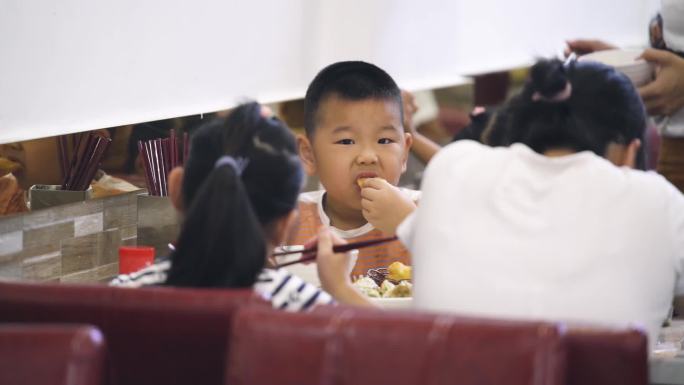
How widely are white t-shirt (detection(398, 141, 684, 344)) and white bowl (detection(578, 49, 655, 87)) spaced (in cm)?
136

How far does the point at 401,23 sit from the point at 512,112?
276cm

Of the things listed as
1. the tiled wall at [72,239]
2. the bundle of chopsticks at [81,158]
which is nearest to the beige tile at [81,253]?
the tiled wall at [72,239]

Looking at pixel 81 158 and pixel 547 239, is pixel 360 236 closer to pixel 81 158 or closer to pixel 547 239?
pixel 81 158

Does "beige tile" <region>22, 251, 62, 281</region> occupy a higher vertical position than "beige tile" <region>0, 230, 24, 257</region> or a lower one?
lower

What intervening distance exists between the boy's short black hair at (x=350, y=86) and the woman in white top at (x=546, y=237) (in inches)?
46.2

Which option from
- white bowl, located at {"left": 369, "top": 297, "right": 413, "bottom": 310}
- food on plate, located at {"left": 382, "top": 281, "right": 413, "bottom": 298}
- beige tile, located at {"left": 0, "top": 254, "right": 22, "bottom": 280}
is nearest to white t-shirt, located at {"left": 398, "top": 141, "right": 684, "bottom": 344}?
white bowl, located at {"left": 369, "top": 297, "right": 413, "bottom": 310}

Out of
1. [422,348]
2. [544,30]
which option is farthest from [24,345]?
[544,30]

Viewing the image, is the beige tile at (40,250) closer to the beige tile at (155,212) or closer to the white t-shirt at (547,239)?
the beige tile at (155,212)

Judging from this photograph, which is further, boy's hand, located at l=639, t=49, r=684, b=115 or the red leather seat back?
boy's hand, located at l=639, t=49, r=684, b=115

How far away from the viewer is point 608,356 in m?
1.37

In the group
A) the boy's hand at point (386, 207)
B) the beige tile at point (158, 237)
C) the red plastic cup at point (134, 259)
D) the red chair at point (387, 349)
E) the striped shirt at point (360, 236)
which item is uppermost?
the red chair at point (387, 349)

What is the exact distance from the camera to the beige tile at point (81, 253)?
2475 mm

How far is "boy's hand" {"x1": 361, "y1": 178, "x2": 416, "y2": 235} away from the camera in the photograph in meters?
2.47

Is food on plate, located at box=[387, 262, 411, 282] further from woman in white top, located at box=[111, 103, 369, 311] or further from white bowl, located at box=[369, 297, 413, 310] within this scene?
woman in white top, located at box=[111, 103, 369, 311]
